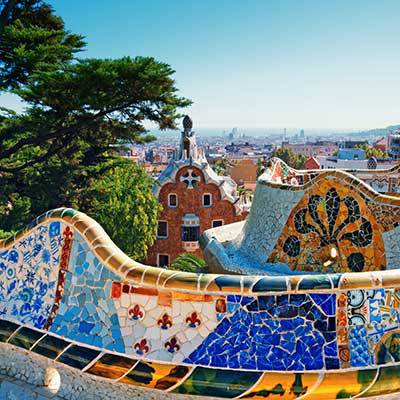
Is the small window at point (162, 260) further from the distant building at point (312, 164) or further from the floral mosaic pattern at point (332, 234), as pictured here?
the distant building at point (312, 164)

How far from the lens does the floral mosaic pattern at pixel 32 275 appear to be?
4.05 meters

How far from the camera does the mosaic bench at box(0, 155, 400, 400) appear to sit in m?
3.27

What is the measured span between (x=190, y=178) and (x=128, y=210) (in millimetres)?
4251

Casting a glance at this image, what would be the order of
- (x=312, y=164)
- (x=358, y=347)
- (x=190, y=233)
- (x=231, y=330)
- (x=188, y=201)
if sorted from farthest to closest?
(x=312, y=164), (x=190, y=233), (x=188, y=201), (x=231, y=330), (x=358, y=347)

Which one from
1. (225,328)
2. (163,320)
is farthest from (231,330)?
(163,320)

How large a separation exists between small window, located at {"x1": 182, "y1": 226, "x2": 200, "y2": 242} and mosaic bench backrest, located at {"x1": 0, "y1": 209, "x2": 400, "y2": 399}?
15.1 metres

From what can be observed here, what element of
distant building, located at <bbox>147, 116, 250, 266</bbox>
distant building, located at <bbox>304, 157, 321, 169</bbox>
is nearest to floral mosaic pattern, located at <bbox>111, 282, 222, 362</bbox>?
distant building, located at <bbox>147, 116, 250, 266</bbox>

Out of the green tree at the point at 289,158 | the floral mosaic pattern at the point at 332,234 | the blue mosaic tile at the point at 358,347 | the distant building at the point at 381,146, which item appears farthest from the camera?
the distant building at the point at 381,146

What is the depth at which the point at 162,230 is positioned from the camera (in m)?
19.2

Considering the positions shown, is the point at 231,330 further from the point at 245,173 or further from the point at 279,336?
the point at 245,173

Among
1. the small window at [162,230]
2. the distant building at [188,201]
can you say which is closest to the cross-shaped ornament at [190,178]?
the distant building at [188,201]

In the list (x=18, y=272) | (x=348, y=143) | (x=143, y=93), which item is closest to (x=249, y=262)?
(x=143, y=93)

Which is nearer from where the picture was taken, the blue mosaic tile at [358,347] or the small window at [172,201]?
the blue mosaic tile at [358,347]

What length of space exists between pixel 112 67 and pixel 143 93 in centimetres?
90
